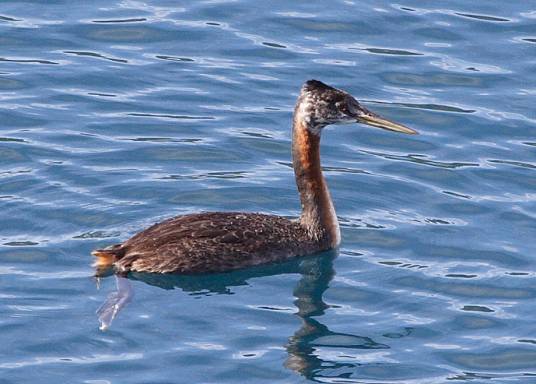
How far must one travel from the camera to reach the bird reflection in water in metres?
14.3

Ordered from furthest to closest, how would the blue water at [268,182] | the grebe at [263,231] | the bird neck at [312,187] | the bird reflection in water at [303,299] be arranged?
the bird neck at [312,187] → the grebe at [263,231] → the blue water at [268,182] → the bird reflection in water at [303,299]

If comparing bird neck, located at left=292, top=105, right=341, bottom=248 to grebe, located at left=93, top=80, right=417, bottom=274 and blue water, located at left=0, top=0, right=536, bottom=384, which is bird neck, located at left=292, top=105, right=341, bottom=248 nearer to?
grebe, located at left=93, top=80, right=417, bottom=274

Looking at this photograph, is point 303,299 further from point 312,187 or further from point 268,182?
point 268,182

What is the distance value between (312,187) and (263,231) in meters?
0.83

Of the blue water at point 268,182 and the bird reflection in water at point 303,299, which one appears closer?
the bird reflection in water at point 303,299

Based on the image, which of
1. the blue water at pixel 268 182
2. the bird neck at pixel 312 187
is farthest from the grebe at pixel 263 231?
A: the blue water at pixel 268 182

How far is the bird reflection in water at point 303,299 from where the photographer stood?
47.0 feet

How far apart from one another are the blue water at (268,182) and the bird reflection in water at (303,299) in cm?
3

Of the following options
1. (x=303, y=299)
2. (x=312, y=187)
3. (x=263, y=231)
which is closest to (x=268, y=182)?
(x=312, y=187)

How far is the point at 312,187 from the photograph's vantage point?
16734 mm

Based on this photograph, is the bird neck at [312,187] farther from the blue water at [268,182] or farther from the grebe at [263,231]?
the blue water at [268,182]

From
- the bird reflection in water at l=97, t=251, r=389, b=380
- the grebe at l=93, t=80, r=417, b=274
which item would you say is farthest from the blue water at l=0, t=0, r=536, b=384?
the grebe at l=93, t=80, r=417, b=274

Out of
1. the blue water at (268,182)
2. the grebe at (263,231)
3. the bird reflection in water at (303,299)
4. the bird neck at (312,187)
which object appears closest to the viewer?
the bird reflection in water at (303,299)

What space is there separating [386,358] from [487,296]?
1742 mm
